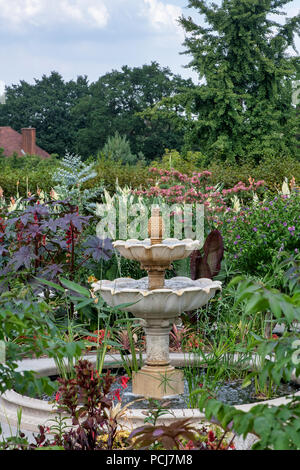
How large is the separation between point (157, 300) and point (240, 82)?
2587 cm

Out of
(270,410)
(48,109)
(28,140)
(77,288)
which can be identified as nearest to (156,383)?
(77,288)

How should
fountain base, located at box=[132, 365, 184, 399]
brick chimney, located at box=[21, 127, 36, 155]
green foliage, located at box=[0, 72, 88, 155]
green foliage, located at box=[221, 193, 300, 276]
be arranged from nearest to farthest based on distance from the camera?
fountain base, located at box=[132, 365, 184, 399]
green foliage, located at box=[221, 193, 300, 276]
brick chimney, located at box=[21, 127, 36, 155]
green foliage, located at box=[0, 72, 88, 155]

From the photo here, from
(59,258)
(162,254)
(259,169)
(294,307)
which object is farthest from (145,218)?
(259,169)

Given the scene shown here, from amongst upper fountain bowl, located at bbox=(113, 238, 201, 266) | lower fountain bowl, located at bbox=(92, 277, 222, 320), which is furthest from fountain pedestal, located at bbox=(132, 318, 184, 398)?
upper fountain bowl, located at bbox=(113, 238, 201, 266)

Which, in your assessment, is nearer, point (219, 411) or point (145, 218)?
point (219, 411)

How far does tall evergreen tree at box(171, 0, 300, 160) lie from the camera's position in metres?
26.9

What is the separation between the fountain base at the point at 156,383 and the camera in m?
4.50

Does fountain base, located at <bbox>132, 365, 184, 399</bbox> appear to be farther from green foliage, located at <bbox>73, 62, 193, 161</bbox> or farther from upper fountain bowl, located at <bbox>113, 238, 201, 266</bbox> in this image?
green foliage, located at <bbox>73, 62, 193, 161</bbox>

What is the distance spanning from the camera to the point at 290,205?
7.42 m

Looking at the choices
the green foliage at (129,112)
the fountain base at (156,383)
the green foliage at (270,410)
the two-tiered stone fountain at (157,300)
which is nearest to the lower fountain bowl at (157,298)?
the two-tiered stone fountain at (157,300)

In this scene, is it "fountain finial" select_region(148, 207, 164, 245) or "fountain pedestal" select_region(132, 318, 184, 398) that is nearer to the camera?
"fountain pedestal" select_region(132, 318, 184, 398)

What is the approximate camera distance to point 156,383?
449cm
